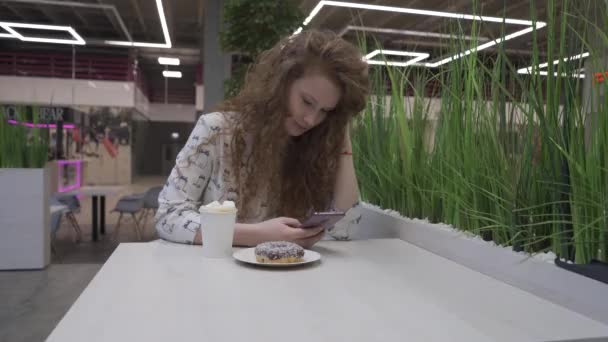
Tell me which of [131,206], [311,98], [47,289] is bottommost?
[47,289]

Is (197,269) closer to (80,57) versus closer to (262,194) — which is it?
(262,194)

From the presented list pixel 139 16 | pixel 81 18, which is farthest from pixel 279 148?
pixel 81 18

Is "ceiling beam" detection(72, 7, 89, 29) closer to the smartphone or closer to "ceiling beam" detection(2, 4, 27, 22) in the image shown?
"ceiling beam" detection(2, 4, 27, 22)

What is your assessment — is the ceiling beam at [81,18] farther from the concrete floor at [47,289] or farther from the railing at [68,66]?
the concrete floor at [47,289]

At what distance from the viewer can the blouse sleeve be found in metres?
1.25

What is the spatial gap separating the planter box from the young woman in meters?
0.25

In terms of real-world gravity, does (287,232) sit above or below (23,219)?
above

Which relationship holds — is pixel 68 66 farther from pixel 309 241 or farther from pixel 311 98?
pixel 309 241

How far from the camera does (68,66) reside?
11.3m

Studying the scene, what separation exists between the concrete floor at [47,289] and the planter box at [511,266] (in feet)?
6.34

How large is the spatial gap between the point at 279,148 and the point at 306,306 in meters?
0.86

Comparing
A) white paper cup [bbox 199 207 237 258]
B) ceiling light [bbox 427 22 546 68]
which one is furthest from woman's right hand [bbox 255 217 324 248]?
ceiling light [bbox 427 22 546 68]

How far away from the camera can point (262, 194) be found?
1.57 meters

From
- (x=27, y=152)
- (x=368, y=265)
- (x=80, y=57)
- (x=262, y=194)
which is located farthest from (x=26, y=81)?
(x=368, y=265)
